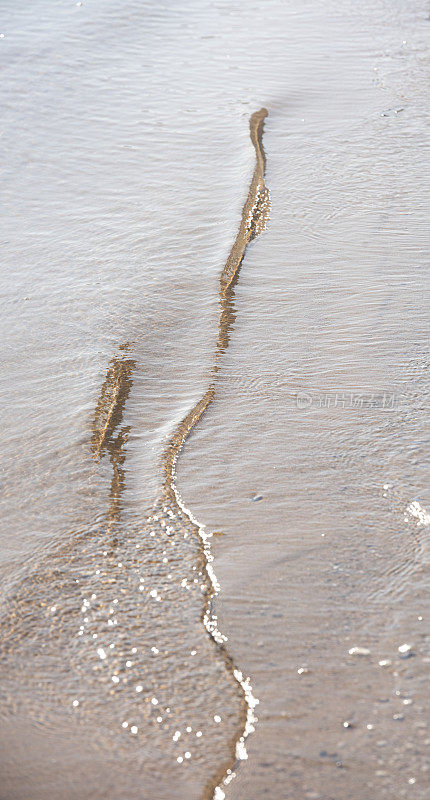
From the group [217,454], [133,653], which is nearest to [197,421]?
[217,454]

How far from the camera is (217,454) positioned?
3.13m

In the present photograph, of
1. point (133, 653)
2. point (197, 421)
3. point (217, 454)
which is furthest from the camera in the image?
point (197, 421)

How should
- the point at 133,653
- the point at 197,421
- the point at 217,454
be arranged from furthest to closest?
the point at 197,421 → the point at 217,454 → the point at 133,653

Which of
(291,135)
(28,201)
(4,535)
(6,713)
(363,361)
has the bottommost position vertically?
(6,713)

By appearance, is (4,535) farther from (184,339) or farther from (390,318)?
(390,318)

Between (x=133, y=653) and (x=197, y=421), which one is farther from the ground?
(x=197, y=421)

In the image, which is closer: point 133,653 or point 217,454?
point 133,653

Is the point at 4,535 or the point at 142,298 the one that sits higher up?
the point at 142,298

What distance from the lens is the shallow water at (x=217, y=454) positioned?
6.92 ft

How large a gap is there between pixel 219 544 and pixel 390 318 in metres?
1.82

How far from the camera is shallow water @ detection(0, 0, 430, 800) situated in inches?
83.0

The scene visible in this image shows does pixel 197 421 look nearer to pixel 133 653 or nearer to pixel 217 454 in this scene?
pixel 217 454

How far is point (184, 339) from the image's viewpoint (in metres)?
3.98

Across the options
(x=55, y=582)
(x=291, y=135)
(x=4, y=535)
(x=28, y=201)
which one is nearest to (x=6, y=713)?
(x=55, y=582)
